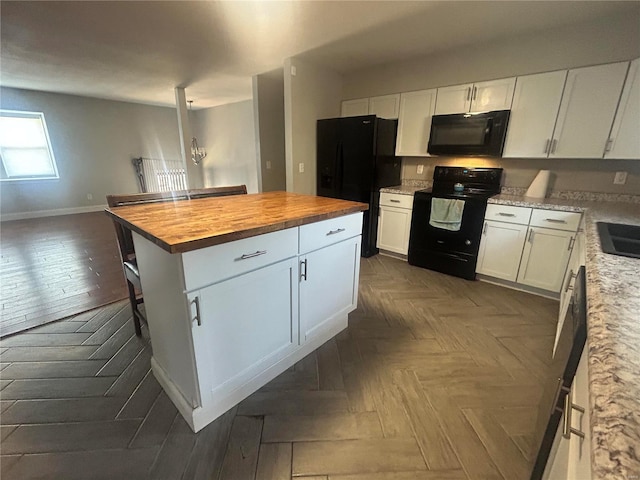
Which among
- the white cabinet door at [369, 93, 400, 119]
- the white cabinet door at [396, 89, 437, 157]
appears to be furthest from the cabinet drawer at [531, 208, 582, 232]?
the white cabinet door at [369, 93, 400, 119]

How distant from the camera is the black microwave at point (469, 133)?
277 cm

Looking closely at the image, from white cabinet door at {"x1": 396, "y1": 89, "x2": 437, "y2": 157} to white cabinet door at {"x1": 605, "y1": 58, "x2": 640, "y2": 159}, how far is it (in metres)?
1.52

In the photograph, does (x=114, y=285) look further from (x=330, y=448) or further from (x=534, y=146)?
(x=534, y=146)

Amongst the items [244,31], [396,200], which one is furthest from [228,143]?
[396,200]

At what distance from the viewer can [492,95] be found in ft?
9.32

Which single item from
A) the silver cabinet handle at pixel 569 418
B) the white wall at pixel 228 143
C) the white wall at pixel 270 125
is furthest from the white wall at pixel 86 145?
the silver cabinet handle at pixel 569 418

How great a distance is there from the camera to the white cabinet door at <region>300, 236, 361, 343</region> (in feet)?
5.52

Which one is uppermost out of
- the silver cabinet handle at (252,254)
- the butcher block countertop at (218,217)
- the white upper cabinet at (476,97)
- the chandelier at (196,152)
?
the white upper cabinet at (476,97)

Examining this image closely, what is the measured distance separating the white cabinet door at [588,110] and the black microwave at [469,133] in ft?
1.48

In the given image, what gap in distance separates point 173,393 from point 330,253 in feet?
3.75

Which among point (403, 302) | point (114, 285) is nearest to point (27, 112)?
point (114, 285)

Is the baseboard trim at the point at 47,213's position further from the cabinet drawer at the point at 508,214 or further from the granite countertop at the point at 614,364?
the granite countertop at the point at 614,364

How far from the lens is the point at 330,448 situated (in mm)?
1272

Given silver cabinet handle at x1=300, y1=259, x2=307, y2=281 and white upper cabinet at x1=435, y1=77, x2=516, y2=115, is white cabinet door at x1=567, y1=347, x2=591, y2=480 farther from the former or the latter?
white upper cabinet at x1=435, y1=77, x2=516, y2=115
